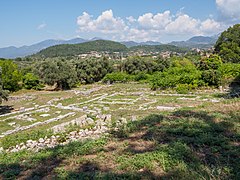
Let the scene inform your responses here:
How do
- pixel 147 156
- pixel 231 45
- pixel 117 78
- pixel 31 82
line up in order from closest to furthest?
pixel 147 156 → pixel 31 82 → pixel 231 45 → pixel 117 78

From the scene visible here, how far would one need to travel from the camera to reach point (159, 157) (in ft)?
20.0

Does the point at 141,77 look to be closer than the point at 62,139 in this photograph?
No

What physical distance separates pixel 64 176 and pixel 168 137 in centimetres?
380

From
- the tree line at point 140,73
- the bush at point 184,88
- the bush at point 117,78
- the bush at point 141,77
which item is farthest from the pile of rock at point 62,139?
the bush at point 117,78

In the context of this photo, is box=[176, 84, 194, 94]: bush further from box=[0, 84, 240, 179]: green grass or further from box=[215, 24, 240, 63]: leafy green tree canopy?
box=[215, 24, 240, 63]: leafy green tree canopy

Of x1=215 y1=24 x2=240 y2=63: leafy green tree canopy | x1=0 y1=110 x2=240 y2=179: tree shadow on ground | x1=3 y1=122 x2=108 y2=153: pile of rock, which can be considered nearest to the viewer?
x1=0 y1=110 x2=240 y2=179: tree shadow on ground

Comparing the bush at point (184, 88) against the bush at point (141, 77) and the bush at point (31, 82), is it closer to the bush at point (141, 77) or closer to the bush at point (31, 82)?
the bush at point (141, 77)

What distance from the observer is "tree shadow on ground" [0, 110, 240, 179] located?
5379 mm

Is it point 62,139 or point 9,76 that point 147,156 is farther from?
point 9,76

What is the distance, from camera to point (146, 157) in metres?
6.18

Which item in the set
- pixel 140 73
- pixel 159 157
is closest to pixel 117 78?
pixel 140 73

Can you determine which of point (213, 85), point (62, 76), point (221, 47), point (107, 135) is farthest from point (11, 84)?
point (221, 47)

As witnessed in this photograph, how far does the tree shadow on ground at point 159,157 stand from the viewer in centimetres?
538

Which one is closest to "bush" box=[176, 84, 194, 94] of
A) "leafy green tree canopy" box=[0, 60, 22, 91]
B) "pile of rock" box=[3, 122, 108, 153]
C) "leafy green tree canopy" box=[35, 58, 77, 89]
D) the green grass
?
the green grass
